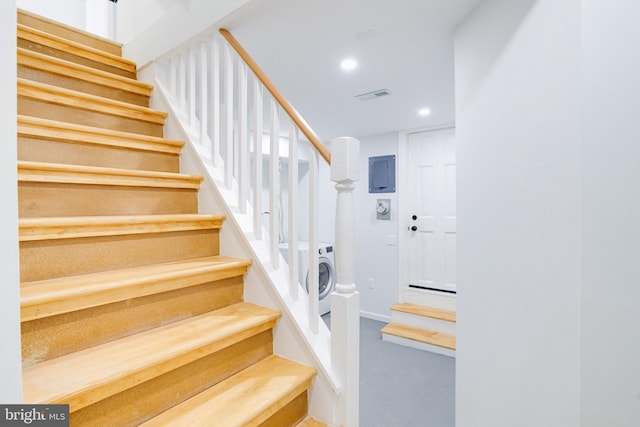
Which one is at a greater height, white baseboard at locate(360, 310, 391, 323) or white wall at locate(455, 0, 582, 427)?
white wall at locate(455, 0, 582, 427)

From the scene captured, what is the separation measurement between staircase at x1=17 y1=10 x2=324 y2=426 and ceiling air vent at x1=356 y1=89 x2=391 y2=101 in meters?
1.55

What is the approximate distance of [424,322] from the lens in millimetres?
3492

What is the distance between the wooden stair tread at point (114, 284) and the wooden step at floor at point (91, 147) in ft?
2.13

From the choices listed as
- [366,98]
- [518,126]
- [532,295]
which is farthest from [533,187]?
[366,98]

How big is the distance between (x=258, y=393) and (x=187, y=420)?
24cm

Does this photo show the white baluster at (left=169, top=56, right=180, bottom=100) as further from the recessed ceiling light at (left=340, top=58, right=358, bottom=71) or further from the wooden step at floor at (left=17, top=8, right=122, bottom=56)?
the recessed ceiling light at (left=340, top=58, right=358, bottom=71)

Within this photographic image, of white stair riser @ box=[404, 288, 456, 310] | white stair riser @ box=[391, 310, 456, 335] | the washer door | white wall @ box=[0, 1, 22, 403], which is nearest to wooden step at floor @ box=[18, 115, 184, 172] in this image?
white wall @ box=[0, 1, 22, 403]

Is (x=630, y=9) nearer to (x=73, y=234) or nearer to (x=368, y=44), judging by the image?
(x=368, y=44)

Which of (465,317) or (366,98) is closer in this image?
(465,317)

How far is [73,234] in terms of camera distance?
3.80ft

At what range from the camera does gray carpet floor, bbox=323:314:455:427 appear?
7.22ft

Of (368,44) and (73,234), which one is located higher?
(368,44)

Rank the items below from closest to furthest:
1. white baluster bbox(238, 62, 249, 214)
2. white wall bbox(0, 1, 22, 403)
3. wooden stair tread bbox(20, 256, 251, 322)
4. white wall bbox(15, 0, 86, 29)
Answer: white wall bbox(0, 1, 22, 403) < wooden stair tread bbox(20, 256, 251, 322) < white baluster bbox(238, 62, 249, 214) < white wall bbox(15, 0, 86, 29)

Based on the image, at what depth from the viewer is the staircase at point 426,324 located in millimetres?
3193
